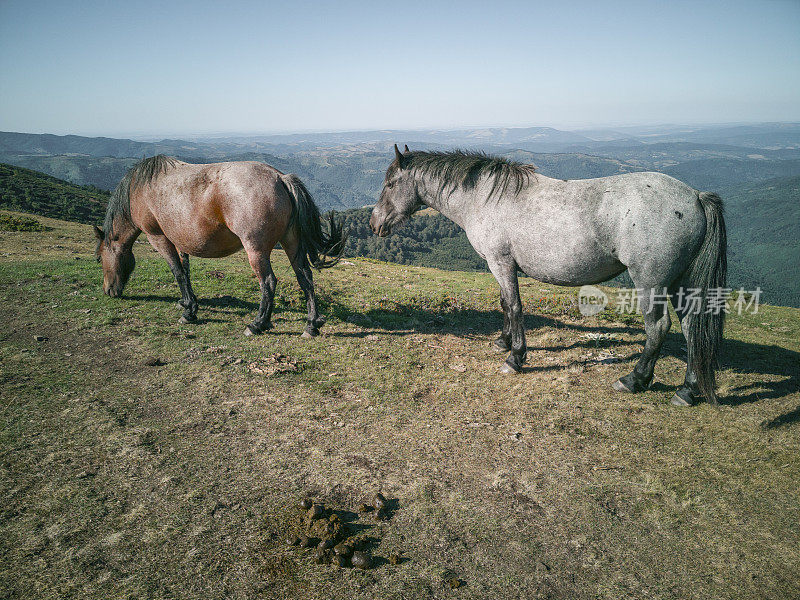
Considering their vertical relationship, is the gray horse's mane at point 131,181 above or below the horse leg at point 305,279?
above

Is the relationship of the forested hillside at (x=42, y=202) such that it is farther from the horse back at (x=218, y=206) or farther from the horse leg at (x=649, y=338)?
the horse leg at (x=649, y=338)

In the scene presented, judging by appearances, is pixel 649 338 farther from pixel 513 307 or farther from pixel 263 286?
pixel 263 286

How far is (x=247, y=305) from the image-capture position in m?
11.2

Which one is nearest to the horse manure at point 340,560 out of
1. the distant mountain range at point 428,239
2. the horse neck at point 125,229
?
the horse neck at point 125,229

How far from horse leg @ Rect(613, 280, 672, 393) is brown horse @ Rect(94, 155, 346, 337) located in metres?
6.03

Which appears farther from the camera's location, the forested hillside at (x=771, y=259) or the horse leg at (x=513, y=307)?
the forested hillside at (x=771, y=259)

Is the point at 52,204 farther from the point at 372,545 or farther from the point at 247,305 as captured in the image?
the point at 372,545

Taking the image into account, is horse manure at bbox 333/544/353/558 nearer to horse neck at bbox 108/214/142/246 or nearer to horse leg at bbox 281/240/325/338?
horse leg at bbox 281/240/325/338

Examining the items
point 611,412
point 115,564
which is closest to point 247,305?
point 115,564

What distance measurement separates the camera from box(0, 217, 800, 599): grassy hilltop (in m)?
3.71

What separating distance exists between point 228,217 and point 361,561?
6.90m

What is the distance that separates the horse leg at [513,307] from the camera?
7566mm

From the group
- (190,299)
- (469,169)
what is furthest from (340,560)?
(190,299)

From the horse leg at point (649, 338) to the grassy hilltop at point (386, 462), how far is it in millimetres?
395
